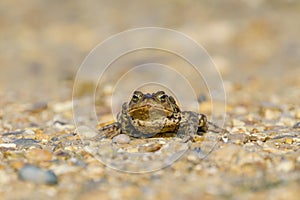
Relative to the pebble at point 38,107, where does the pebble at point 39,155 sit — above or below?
below

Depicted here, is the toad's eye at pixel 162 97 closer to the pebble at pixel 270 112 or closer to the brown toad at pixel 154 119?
the brown toad at pixel 154 119

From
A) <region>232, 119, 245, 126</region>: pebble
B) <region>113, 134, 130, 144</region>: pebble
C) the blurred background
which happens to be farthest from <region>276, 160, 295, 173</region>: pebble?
the blurred background

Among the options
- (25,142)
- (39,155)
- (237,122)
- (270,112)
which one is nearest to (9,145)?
(25,142)

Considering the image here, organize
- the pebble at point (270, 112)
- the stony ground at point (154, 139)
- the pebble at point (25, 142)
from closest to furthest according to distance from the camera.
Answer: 1. the stony ground at point (154, 139)
2. the pebble at point (25, 142)
3. the pebble at point (270, 112)

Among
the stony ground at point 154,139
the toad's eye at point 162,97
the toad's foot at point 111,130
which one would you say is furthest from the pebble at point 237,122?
the toad's foot at point 111,130

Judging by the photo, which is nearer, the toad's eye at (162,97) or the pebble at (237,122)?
the toad's eye at (162,97)

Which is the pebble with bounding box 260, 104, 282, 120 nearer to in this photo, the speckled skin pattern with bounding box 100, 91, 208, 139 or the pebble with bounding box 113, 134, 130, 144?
the speckled skin pattern with bounding box 100, 91, 208, 139
